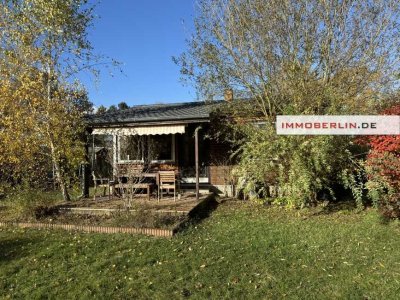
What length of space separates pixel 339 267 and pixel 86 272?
13.9 ft

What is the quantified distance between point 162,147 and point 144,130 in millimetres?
2386

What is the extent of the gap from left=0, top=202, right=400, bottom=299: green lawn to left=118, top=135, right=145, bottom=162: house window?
6123mm

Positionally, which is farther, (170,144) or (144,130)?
(170,144)

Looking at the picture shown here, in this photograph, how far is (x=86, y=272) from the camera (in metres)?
6.37

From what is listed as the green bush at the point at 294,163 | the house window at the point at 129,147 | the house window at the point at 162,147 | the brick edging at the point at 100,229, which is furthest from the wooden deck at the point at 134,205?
the house window at the point at 162,147

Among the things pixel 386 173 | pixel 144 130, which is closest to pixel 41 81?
pixel 144 130

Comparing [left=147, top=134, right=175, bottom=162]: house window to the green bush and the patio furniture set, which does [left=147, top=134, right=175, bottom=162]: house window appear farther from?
the green bush

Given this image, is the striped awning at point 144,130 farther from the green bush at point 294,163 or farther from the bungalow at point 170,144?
the green bush at point 294,163

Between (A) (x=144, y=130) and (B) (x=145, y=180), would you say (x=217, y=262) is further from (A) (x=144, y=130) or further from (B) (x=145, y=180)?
(A) (x=144, y=130)

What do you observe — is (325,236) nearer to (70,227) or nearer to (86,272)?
(86,272)

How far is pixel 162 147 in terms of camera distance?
1578 cm

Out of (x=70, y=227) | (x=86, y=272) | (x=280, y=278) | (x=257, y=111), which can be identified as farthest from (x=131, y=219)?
(x=257, y=111)

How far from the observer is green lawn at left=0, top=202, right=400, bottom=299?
5531 mm

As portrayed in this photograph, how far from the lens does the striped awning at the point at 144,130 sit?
42.8 feet
